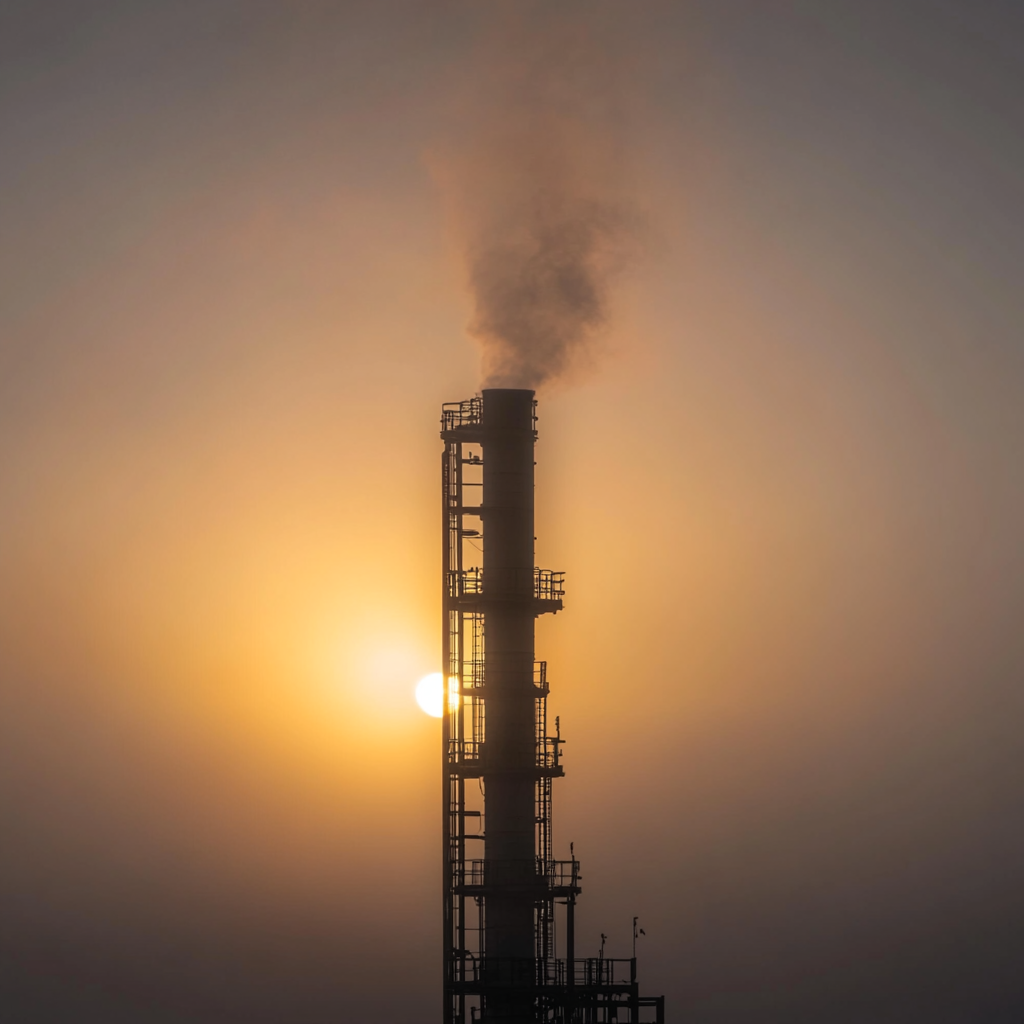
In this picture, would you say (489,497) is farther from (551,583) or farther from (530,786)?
(530,786)

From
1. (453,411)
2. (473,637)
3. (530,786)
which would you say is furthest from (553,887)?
(453,411)

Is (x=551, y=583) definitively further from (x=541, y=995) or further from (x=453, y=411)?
(x=541, y=995)

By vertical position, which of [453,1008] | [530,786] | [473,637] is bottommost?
[453,1008]

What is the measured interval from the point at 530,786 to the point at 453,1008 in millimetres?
5370

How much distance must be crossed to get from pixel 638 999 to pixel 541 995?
7.40ft

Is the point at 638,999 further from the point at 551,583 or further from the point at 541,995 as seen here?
the point at 551,583

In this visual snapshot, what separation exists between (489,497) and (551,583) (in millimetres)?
2505

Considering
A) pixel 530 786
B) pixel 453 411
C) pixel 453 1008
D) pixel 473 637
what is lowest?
pixel 453 1008

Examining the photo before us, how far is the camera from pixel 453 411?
56.1 m

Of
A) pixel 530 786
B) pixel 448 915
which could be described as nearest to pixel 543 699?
pixel 530 786

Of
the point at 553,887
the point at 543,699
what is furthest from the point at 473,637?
the point at 553,887

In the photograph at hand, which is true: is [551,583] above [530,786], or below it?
above

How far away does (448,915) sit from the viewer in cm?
5428

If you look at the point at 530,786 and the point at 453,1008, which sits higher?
the point at 530,786
